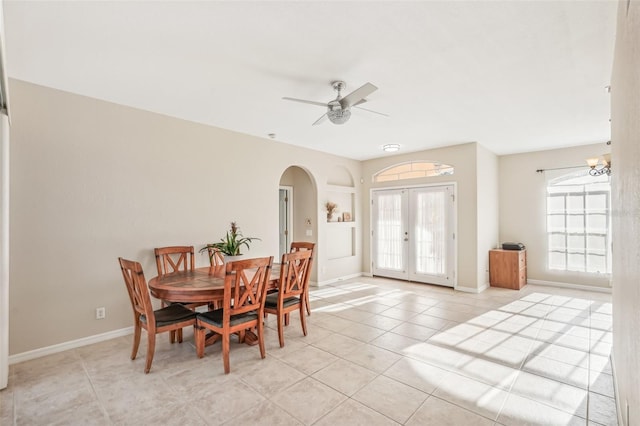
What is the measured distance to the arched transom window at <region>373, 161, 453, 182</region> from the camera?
6219mm

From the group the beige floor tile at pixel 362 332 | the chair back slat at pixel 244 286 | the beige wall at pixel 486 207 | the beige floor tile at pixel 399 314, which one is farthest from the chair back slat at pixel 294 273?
the beige wall at pixel 486 207

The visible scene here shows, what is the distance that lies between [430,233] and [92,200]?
576cm

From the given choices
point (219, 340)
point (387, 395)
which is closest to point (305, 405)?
point (387, 395)

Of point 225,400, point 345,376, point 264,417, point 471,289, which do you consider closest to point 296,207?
point 471,289

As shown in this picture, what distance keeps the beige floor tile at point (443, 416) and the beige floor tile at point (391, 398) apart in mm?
54

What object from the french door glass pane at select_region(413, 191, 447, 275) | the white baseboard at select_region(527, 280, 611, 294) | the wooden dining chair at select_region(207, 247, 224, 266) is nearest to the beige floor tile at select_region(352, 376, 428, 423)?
the wooden dining chair at select_region(207, 247, 224, 266)

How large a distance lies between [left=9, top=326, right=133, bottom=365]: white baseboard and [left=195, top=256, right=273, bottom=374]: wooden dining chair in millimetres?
1284

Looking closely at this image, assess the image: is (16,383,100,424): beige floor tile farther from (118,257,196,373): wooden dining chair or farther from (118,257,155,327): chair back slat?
(118,257,155,327): chair back slat

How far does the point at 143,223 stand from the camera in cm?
387

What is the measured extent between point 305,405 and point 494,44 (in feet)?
10.6

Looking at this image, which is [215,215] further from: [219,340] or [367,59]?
[367,59]

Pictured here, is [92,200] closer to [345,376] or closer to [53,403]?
[53,403]

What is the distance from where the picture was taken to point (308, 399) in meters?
2.39

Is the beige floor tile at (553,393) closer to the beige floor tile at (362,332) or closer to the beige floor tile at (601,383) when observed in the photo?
the beige floor tile at (601,383)
